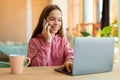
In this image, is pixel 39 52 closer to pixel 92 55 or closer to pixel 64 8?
pixel 92 55

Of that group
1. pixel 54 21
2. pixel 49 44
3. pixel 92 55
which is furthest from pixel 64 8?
pixel 92 55

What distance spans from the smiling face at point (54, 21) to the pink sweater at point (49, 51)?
91mm

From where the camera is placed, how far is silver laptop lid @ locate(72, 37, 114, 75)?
1.10m

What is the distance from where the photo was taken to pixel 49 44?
170cm

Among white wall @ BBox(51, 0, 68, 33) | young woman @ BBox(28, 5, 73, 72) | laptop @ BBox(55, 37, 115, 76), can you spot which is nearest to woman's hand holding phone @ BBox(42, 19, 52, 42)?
young woman @ BBox(28, 5, 73, 72)

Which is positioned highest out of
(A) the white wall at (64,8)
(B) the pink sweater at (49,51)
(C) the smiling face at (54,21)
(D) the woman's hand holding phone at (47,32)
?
(A) the white wall at (64,8)

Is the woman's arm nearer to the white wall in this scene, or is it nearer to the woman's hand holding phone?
the woman's hand holding phone

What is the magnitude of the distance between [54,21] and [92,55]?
686mm

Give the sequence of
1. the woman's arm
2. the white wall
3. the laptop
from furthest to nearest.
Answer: the white wall
the woman's arm
the laptop

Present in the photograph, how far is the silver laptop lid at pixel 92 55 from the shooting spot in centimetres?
110

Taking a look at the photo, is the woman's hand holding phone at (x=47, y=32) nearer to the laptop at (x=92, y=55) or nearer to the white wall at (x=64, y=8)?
the laptop at (x=92, y=55)

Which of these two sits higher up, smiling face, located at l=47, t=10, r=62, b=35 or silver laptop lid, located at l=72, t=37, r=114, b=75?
smiling face, located at l=47, t=10, r=62, b=35

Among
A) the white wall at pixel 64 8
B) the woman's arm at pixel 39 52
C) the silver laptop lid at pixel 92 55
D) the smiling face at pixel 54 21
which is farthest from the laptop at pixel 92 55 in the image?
the white wall at pixel 64 8

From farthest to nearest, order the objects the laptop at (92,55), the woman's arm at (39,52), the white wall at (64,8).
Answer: the white wall at (64,8) → the woman's arm at (39,52) → the laptop at (92,55)
